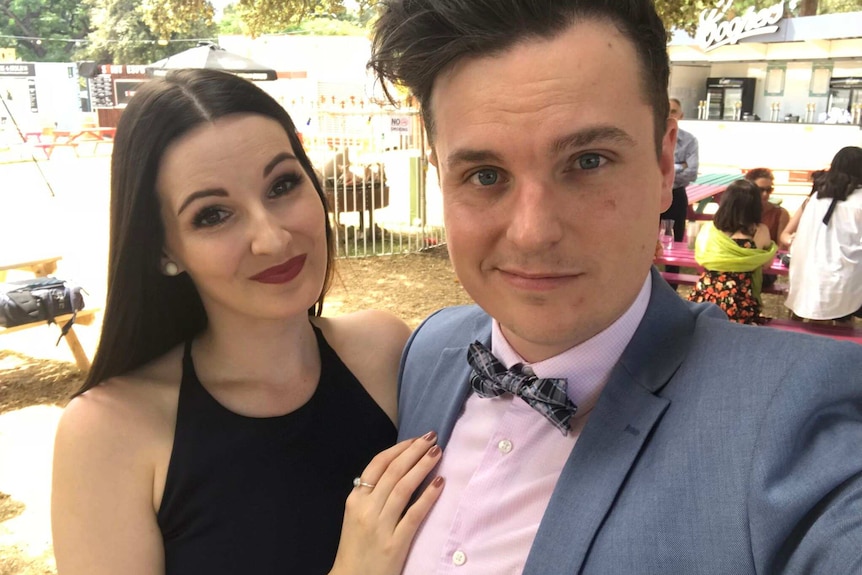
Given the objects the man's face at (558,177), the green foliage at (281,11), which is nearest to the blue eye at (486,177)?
the man's face at (558,177)

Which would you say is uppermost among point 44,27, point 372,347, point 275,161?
point 44,27

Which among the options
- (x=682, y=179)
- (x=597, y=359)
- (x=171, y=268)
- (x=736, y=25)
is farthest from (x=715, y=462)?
(x=736, y=25)

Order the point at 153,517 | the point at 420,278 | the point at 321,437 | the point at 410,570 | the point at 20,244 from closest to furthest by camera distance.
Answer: the point at 410,570
the point at 153,517
the point at 321,437
the point at 420,278
the point at 20,244

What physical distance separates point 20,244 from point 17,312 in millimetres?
5047

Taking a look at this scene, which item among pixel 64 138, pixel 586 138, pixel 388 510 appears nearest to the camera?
pixel 586 138

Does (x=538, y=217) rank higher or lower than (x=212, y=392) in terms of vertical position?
higher

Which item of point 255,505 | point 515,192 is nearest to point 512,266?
point 515,192

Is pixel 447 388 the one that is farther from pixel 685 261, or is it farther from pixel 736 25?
pixel 736 25

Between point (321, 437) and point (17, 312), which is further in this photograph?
point (17, 312)

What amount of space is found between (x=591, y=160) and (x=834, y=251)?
185 inches

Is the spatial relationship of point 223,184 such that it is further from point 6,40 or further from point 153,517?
point 6,40

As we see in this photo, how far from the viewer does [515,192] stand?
3.80 ft

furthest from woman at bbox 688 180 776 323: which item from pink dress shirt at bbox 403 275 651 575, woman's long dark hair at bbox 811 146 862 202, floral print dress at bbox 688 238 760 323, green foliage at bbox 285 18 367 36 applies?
green foliage at bbox 285 18 367 36

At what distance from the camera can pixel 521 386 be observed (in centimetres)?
128
